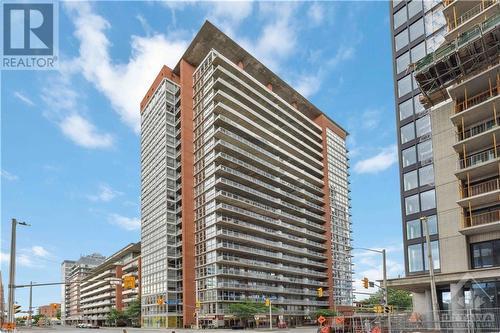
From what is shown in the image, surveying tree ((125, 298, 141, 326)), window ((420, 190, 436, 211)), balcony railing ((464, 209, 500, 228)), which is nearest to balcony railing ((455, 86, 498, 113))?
window ((420, 190, 436, 211))

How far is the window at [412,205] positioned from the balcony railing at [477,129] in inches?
316

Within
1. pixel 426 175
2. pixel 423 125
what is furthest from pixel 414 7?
pixel 426 175

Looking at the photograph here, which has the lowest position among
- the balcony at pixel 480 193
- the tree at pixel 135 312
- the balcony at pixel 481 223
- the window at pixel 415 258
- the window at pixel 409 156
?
the tree at pixel 135 312

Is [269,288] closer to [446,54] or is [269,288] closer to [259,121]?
[259,121]

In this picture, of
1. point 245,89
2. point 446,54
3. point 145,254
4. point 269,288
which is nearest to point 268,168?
point 245,89

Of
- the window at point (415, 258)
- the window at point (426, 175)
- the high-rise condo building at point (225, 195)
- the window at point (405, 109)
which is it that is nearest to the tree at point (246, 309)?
the high-rise condo building at point (225, 195)

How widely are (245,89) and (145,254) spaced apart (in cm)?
4688

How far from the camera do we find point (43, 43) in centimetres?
3103

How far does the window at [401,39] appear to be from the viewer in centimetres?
5188

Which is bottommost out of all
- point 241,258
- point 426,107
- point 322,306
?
point 322,306

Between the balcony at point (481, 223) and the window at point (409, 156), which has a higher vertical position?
the window at point (409, 156)

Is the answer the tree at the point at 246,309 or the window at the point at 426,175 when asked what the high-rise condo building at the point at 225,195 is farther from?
the window at the point at 426,175

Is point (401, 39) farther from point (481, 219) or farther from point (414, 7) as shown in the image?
point (481, 219)

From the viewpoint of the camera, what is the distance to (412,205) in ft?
152
